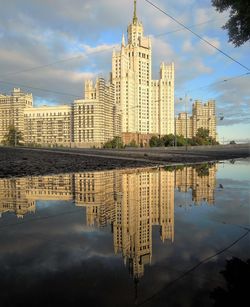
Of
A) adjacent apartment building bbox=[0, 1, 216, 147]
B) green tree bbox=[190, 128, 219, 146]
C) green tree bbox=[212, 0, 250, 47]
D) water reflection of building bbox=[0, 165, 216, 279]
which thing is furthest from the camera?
adjacent apartment building bbox=[0, 1, 216, 147]

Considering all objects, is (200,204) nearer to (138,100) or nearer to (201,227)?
(201,227)

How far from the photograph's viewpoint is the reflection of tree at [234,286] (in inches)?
128

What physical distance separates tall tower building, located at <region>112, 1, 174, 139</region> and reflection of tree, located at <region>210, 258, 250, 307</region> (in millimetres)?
166890

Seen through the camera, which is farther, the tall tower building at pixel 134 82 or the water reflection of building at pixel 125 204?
the tall tower building at pixel 134 82

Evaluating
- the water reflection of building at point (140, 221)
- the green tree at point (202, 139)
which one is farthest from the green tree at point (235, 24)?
the green tree at point (202, 139)

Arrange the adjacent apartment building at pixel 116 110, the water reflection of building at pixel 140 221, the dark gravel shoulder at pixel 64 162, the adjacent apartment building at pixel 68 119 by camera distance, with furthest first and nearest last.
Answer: the adjacent apartment building at pixel 116 110 → the adjacent apartment building at pixel 68 119 → the dark gravel shoulder at pixel 64 162 → the water reflection of building at pixel 140 221

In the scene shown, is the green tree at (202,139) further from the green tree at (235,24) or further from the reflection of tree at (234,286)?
the reflection of tree at (234,286)

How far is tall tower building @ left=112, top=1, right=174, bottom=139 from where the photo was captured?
171125 millimetres

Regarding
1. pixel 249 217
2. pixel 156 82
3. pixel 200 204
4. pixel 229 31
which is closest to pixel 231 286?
pixel 249 217

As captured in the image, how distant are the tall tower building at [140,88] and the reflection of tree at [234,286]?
167 meters

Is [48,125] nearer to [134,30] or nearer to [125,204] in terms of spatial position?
[134,30]

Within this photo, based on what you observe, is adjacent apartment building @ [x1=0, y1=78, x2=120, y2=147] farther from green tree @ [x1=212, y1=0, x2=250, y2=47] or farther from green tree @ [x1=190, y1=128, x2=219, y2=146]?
green tree @ [x1=212, y1=0, x2=250, y2=47]

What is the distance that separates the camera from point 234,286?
11.6 ft

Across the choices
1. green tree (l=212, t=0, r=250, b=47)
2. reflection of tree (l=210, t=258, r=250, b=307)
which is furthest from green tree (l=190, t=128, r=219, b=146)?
reflection of tree (l=210, t=258, r=250, b=307)
